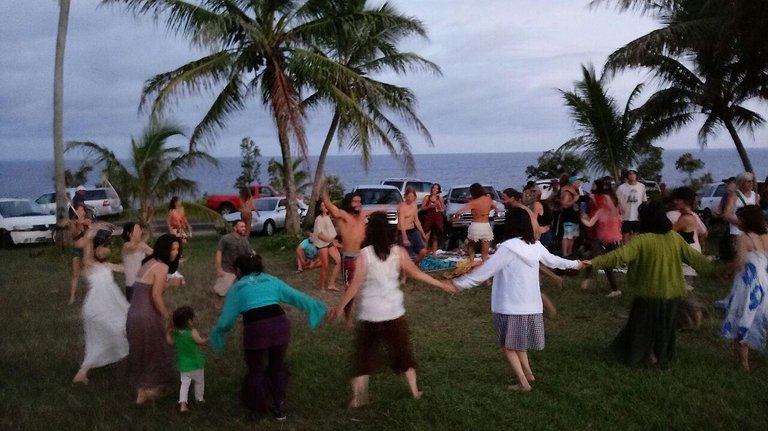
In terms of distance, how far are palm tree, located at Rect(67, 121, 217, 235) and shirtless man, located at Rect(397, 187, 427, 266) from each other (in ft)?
21.6

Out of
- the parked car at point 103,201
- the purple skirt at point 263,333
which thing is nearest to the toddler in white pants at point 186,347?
the purple skirt at point 263,333

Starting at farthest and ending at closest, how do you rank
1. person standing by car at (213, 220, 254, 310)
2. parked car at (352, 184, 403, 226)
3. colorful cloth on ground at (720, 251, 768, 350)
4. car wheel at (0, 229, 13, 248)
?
1. car wheel at (0, 229, 13, 248)
2. parked car at (352, 184, 403, 226)
3. person standing by car at (213, 220, 254, 310)
4. colorful cloth on ground at (720, 251, 768, 350)

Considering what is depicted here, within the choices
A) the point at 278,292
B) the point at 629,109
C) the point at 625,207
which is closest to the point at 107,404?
the point at 278,292

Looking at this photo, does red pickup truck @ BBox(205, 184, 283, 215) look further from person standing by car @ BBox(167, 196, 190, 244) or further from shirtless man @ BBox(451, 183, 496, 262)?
shirtless man @ BBox(451, 183, 496, 262)

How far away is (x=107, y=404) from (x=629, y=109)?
18.3m

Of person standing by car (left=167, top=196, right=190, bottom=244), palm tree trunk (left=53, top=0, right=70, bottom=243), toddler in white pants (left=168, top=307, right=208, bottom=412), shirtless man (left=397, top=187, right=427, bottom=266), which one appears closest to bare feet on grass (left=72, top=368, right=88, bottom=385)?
toddler in white pants (left=168, top=307, right=208, bottom=412)

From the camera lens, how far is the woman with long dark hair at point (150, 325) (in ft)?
20.2

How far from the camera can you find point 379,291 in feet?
18.6

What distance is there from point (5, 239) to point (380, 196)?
11.9 m

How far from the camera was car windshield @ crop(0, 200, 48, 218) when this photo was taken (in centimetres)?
2228

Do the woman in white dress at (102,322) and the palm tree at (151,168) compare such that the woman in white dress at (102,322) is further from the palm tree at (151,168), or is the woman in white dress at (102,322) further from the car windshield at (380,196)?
the car windshield at (380,196)

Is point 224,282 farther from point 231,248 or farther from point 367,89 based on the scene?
point 367,89

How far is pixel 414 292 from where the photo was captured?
11305 millimetres

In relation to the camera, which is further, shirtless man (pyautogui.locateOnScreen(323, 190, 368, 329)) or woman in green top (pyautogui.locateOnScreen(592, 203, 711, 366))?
shirtless man (pyautogui.locateOnScreen(323, 190, 368, 329))
